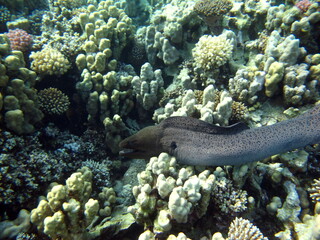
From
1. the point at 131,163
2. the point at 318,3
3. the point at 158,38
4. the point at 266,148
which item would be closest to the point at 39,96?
the point at 131,163

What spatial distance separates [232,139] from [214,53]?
192cm

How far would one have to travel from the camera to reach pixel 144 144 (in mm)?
3840

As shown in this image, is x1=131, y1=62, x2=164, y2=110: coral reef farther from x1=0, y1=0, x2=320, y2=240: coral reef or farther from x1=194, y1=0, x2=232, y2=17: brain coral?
x1=194, y1=0, x2=232, y2=17: brain coral

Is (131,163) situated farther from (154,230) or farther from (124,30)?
(124,30)

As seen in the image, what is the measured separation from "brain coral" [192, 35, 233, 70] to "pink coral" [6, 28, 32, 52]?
3.93 meters

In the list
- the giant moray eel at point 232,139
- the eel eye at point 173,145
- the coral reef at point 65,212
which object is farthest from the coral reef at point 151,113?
the eel eye at point 173,145

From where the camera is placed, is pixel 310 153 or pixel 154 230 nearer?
pixel 154 230

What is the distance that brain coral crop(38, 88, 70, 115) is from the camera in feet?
13.7

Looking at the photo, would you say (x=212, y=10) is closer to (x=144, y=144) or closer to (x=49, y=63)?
(x=144, y=144)

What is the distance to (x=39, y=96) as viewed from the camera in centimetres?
414

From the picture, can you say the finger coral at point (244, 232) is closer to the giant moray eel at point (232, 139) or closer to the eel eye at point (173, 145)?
the giant moray eel at point (232, 139)

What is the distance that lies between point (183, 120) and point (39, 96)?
2.84m

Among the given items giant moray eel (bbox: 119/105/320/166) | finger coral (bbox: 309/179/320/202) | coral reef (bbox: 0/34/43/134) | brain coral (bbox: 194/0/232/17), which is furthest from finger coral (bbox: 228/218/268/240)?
brain coral (bbox: 194/0/232/17)

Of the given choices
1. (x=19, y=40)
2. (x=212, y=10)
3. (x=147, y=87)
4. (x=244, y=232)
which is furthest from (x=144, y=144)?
(x=19, y=40)
